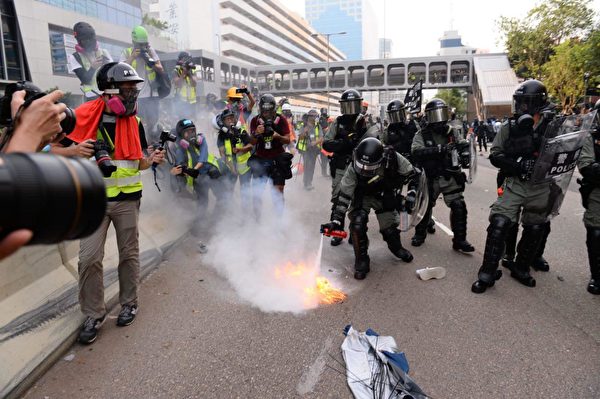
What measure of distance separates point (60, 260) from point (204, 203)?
2658 millimetres

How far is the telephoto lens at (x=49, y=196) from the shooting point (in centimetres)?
101

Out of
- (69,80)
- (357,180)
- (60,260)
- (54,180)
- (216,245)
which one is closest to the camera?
(54,180)

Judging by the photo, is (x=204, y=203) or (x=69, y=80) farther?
(x=69, y=80)

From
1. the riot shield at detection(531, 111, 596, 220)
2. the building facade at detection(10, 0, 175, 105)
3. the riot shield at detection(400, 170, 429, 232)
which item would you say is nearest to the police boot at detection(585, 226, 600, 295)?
the riot shield at detection(531, 111, 596, 220)

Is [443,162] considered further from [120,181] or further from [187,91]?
[187,91]

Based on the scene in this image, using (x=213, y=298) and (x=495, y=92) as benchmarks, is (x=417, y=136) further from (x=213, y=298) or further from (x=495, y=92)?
(x=495, y=92)

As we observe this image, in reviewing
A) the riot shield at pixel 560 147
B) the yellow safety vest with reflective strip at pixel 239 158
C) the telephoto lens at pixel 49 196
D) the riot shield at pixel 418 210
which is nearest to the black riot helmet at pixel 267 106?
the yellow safety vest with reflective strip at pixel 239 158

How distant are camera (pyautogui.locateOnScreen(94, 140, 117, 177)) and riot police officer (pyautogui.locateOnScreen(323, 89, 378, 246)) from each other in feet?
10.2

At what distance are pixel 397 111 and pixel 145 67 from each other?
13.6ft

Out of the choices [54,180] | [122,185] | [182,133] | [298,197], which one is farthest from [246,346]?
Result: [298,197]

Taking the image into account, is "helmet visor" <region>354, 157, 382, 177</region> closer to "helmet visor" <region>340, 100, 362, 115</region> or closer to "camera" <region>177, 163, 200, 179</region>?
"helmet visor" <region>340, 100, 362, 115</region>

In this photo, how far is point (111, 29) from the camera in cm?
2952

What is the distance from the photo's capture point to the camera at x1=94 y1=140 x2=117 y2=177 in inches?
109

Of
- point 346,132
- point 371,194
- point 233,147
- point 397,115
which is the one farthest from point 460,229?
point 233,147
